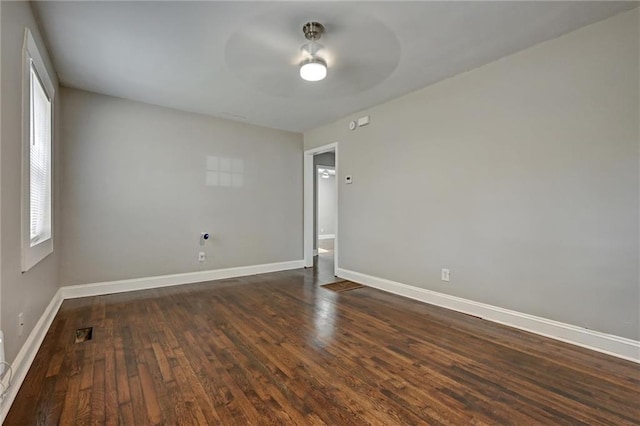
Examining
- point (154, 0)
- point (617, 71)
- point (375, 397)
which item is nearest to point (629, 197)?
point (617, 71)

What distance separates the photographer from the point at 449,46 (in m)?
2.58

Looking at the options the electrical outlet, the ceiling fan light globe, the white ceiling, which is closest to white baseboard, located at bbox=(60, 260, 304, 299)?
the electrical outlet

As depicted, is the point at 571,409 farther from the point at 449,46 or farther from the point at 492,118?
the point at 449,46

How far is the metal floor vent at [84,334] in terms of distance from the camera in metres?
2.43

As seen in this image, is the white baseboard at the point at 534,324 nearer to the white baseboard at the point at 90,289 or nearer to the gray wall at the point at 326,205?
the white baseboard at the point at 90,289

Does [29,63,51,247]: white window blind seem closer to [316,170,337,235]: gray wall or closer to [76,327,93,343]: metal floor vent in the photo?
[76,327,93,343]: metal floor vent

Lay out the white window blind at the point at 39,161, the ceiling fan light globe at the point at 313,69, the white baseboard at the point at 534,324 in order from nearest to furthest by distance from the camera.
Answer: the white baseboard at the point at 534,324 < the white window blind at the point at 39,161 < the ceiling fan light globe at the point at 313,69

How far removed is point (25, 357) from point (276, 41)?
2.93 meters

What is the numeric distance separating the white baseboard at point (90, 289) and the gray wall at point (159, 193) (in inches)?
3.6

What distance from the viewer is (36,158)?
246 cm

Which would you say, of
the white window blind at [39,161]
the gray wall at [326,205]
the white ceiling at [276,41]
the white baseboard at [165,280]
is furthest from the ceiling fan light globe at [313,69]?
the gray wall at [326,205]

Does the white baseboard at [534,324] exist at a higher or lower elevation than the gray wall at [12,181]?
lower

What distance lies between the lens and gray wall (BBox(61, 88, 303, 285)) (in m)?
3.57

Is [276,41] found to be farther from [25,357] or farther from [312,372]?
[25,357]
